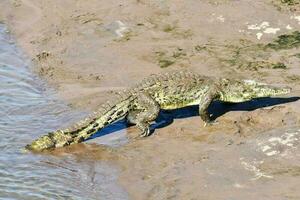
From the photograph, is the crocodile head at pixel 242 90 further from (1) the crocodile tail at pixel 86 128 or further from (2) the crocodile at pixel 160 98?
(1) the crocodile tail at pixel 86 128

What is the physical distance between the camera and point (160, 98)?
970 centimetres

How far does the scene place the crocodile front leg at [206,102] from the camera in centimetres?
956

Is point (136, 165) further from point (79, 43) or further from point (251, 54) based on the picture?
point (79, 43)

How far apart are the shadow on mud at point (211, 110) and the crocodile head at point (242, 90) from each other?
17cm

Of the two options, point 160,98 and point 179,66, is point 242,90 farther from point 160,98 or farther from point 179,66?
point 179,66

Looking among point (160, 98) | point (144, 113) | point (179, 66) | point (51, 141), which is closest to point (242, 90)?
point (160, 98)

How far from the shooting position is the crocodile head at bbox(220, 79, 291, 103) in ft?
31.9

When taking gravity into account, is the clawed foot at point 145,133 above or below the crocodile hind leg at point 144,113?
below

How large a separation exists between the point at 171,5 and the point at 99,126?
17.5ft

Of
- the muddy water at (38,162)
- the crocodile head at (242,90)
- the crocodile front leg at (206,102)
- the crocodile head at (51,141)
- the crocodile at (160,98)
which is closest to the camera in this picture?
the muddy water at (38,162)

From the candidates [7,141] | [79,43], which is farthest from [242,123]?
[79,43]

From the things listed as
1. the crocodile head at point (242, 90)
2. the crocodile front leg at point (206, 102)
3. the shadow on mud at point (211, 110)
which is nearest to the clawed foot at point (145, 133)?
the shadow on mud at point (211, 110)

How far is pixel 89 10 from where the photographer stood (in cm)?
1481

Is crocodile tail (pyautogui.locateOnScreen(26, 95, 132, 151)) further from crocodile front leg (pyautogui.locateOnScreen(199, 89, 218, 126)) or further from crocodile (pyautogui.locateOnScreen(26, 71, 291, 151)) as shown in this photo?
crocodile front leg (pyautogui.locateOnScreen(199, 89, 218, 126))
